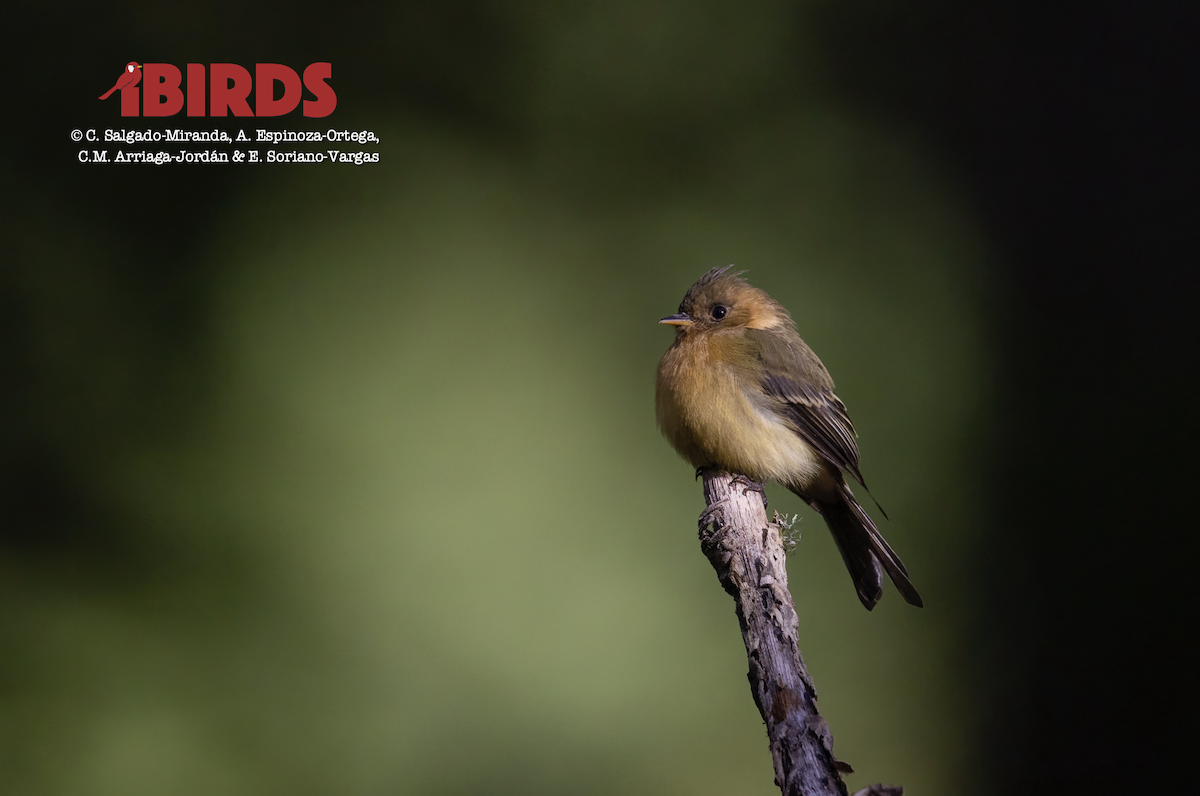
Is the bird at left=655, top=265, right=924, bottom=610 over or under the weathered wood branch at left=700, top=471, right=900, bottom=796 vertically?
over

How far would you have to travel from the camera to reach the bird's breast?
9.49 ft

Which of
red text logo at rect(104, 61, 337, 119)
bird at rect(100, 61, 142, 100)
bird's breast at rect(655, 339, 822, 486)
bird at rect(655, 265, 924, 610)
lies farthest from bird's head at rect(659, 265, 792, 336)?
bird at rect(100, 61, 142, 100)

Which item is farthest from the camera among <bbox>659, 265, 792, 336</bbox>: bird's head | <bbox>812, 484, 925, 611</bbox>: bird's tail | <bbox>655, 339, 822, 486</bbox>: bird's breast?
<bbox>659, 265, 792, 336</bbox>: bird's head

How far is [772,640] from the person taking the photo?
6.15ft

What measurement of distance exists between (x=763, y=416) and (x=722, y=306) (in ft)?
1.46

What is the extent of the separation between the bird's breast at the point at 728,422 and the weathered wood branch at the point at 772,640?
0.30 meters

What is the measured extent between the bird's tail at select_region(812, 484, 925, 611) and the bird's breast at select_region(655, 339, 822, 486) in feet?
0.62

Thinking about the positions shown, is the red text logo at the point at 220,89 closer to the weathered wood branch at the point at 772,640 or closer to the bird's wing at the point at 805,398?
the bird's wing at the point at 805,398

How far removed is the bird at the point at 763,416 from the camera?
290 cm

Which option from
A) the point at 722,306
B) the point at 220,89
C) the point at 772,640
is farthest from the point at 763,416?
the point at 220,89

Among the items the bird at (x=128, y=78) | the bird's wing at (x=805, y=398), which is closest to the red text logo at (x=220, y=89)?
the bird at (x=128, y=78)

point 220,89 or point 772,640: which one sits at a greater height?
point 220,89

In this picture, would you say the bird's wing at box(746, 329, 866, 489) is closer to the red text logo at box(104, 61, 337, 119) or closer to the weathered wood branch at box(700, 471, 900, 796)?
the weathered wood branch at box(700, 471, 900, 796)

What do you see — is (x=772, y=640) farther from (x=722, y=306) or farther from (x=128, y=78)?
(x=128, y=78)
